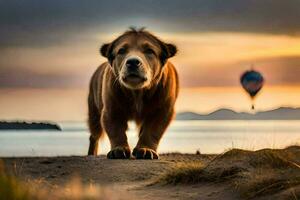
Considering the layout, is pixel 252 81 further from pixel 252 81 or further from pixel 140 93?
pixel 140 93

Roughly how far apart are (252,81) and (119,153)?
24.4 metres

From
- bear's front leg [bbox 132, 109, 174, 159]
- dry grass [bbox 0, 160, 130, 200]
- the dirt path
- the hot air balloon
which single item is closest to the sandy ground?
the dirt path

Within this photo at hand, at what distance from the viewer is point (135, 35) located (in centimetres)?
1268

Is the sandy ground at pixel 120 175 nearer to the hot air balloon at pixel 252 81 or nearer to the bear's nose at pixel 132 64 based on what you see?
the bear's nose at pixel 132 64

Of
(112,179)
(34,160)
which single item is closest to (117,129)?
(34,160)

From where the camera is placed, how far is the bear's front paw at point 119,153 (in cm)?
1197

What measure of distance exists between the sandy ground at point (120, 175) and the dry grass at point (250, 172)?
0.13 metres

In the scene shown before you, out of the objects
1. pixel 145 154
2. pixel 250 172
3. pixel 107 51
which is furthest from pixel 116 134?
pixel 250 172

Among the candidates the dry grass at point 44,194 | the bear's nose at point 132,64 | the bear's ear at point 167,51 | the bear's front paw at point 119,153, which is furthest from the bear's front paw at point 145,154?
the dry grass at point 44,194

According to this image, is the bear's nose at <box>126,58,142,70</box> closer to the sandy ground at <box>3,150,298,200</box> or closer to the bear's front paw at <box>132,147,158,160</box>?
the bear's front paw at <box>132,147,158,160</box>

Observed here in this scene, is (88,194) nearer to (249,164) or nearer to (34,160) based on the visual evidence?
(249,164)

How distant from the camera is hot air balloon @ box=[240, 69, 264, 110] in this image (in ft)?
114

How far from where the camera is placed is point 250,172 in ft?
30.8

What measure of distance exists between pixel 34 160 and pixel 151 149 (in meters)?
1.83
